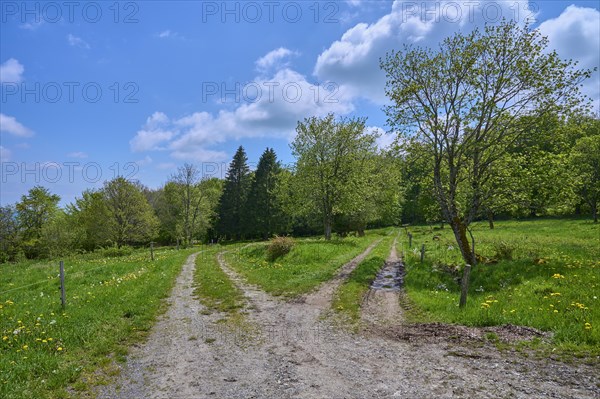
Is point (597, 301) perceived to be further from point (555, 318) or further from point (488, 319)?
point (488, 319)

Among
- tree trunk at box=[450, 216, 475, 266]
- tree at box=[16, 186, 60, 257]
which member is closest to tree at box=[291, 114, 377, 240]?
tree trunk at box=[450, 216, 475, 266]

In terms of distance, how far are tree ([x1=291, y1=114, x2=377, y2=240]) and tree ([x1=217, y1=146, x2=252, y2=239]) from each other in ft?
116

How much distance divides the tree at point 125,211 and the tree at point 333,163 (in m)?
33.6

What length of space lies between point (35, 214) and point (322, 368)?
65.9 meters

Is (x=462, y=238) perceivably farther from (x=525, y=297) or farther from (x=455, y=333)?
(x=455, y=333)

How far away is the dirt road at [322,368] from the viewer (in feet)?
21.4

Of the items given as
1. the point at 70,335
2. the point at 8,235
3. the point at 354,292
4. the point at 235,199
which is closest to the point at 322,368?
the point at 70,335

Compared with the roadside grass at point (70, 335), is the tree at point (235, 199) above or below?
above

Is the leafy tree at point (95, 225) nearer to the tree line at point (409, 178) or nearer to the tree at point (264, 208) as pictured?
the tree line at point (409, 178)

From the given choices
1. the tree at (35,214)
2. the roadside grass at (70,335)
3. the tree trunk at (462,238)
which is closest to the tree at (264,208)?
the tree at (35,214)

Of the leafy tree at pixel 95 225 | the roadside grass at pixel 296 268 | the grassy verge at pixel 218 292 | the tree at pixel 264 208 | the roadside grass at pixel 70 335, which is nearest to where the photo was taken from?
the roadside grass at pixel 70 335

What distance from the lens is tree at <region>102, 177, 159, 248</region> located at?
185 ft

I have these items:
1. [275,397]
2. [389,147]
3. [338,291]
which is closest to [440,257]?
[389,147]

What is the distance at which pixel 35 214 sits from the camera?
56344 mm
